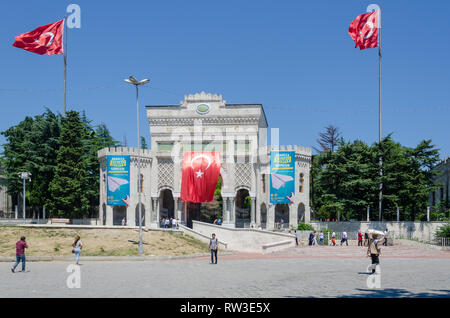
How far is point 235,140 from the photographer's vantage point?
174 feet

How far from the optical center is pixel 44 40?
49.8 m

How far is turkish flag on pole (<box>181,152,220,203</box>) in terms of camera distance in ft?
164

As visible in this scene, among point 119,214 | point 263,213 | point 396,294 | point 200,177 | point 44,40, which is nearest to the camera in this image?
point 396,294

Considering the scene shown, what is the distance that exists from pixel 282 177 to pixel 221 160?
22.5 feet

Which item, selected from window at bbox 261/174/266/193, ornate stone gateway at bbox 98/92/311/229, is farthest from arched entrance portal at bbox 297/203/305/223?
window at bbox 261/174/266/193

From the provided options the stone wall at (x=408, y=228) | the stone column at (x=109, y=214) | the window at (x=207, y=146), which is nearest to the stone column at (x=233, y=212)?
the window at (x=207, y=146)

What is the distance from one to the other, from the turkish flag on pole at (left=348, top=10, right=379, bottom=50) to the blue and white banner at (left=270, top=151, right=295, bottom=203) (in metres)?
12.2

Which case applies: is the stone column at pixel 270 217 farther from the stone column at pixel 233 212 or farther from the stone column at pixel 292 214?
the stone column at pixel 233 212

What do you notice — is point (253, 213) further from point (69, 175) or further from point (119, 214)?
point (69, 175)

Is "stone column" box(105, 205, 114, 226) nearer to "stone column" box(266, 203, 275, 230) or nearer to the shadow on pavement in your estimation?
"stone column" box(266, 203, 275, 230)

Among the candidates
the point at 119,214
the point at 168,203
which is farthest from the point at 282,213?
the point at 119,214
